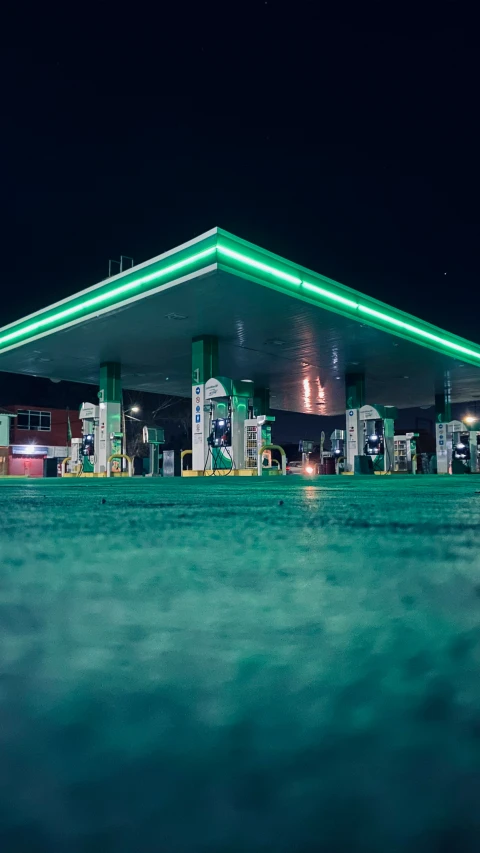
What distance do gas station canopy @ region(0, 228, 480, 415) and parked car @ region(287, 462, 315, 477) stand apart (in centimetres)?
387

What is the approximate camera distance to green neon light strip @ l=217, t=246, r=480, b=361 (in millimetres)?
11104

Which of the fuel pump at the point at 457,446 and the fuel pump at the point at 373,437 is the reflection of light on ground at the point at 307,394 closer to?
the fuel pump at the point at 373,437

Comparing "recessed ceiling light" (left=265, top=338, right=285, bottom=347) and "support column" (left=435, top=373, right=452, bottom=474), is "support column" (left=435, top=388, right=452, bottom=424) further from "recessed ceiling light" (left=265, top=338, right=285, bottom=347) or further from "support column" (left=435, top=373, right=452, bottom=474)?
"recessed ceiling light" (left=265, top=338, right=285, bottom=347)

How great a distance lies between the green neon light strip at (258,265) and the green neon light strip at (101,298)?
1.00ft

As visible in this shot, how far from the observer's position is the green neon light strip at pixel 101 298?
441 inches

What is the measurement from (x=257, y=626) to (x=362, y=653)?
0.46 feet

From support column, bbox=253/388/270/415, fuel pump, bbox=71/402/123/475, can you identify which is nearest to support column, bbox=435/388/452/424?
support column, bbox=253/388/270/415

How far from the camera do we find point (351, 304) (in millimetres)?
13852

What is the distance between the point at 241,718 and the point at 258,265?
11.5 meters

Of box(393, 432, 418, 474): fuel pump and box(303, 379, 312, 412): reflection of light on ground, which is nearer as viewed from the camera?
box(393, 432, 418, 474): fuel pump

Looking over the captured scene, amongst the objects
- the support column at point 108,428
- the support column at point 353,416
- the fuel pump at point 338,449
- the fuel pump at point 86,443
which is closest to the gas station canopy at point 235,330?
the support column at point 353,416

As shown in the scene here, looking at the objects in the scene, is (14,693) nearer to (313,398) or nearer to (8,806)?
(8,806)

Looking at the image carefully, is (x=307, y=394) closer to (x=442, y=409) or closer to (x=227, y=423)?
(x=442, y=409)

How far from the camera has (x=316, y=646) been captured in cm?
52
